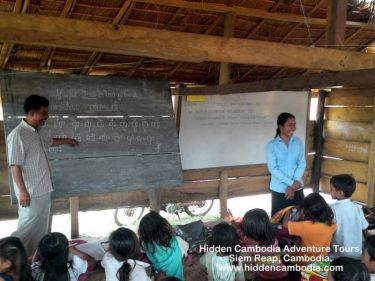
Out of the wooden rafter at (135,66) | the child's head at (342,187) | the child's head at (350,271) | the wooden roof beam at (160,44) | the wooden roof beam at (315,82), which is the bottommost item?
the child's head at (350,271)

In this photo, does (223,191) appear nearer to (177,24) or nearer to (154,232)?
(177,24)

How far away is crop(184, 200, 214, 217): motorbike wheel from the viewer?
587 cm

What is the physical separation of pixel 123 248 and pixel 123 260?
84 millimetres

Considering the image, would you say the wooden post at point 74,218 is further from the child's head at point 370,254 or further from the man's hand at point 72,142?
the child's head at point 370,254

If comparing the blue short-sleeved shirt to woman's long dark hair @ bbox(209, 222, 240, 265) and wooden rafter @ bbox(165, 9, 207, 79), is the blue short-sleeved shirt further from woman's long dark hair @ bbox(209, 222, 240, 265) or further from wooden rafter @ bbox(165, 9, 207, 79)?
wooden rafter @ bbox(165, 9, 207, 79)

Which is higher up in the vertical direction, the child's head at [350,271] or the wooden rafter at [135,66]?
the wooden rafter at [135,66]

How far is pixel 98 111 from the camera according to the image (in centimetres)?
418

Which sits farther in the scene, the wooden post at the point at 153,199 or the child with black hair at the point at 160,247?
the wooden post at the point at 153,199

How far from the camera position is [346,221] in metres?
2.60

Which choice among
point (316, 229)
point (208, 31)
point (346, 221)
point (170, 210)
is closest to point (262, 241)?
point (316, 229)

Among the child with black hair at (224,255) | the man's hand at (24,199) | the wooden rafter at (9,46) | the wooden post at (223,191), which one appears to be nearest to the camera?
the child with black hair at (224,255)

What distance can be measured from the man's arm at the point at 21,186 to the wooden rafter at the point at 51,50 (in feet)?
6.92

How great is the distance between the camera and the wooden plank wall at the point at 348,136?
6.14 m

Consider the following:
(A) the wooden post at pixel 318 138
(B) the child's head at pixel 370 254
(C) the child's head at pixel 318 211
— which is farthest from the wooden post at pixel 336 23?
(A) the wooden post at pixel 318 138
